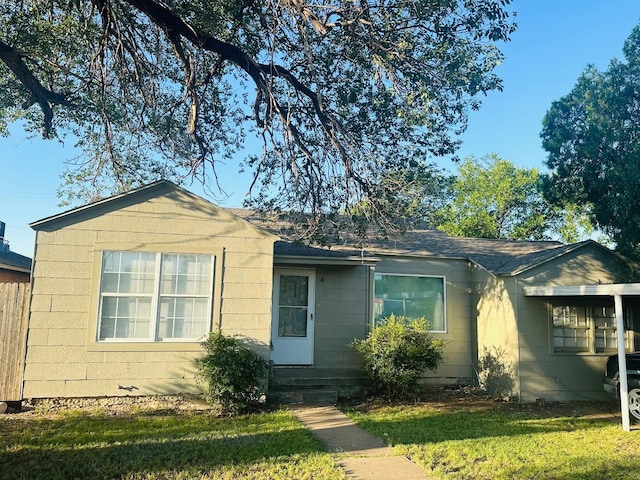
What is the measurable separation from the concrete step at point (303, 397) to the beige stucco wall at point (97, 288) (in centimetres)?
96

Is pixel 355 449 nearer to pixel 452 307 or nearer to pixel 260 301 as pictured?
pixel 260 301

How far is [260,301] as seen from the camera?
341 inches

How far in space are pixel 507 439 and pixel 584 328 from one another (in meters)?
4.84

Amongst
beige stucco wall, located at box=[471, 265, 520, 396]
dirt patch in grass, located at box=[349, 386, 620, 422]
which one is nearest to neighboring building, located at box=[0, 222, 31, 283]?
dirt patch in grass, located at box=[349, 386, 620, 422]

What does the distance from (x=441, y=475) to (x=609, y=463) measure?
2307 millimetres

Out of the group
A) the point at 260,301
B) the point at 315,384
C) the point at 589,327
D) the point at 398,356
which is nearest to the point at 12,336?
the point at 260,301

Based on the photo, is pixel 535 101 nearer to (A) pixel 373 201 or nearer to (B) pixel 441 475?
(A) pixel 373 201

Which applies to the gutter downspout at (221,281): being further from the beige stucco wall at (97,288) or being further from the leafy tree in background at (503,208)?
the leafy tree in background at (503,208)

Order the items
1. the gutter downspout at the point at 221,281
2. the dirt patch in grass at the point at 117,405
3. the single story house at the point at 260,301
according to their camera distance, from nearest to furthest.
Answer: the dirt patch in grass at the point at 117,405
the single story house at the point at 260,301
the gutter downspout at the point at 221,281

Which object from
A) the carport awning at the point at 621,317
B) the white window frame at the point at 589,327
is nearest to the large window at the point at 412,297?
the white window frame at the point at 589,327

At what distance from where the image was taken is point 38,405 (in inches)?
297

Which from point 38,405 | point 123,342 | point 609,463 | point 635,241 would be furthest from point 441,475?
point 635,241

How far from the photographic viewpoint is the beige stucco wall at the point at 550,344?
9.78 m

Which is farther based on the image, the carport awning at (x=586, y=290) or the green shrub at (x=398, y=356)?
the green shrub at (x=398, y=356)
